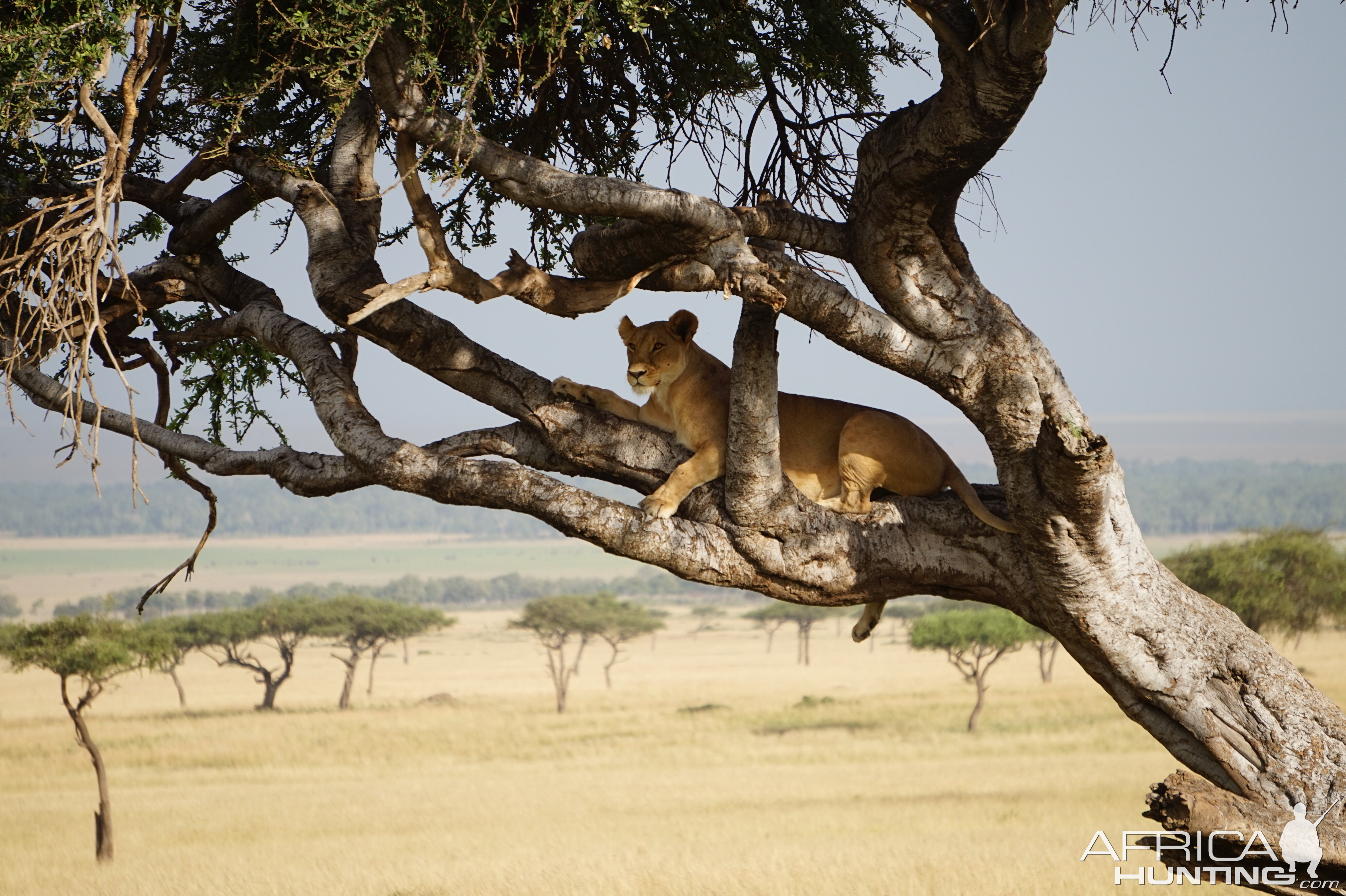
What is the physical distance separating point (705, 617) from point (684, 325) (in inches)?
4462

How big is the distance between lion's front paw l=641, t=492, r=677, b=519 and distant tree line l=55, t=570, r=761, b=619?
4750 inches

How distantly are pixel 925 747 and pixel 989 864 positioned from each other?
18511mm

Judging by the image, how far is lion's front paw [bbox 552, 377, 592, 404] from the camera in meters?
6.25

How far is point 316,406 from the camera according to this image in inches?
246

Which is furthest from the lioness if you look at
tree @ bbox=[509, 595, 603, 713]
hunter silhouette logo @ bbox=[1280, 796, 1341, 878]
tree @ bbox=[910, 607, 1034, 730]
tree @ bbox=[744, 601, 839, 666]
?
tree @ bbox=[744, 601, 839, 666]

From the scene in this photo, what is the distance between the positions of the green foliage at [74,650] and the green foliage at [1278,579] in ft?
115

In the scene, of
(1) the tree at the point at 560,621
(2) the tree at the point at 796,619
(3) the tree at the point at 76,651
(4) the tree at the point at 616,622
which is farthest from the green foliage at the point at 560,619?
(3) the tree at the point at 76,651

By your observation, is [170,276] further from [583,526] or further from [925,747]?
[925,747]

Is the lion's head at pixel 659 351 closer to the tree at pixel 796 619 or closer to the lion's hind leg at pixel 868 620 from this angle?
the lion's hind leg at pixel 868 620

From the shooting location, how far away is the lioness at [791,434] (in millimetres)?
6008

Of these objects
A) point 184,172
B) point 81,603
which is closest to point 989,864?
point 184,172

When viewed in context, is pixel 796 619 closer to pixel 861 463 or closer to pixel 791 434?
pixel 791 434

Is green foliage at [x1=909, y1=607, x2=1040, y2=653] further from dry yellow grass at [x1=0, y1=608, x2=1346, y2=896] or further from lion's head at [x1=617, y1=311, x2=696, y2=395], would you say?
Answer: lion's head at [x1=617, y1=311, x2=696, y2=395]

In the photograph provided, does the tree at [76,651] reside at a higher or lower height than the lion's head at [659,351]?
lower
